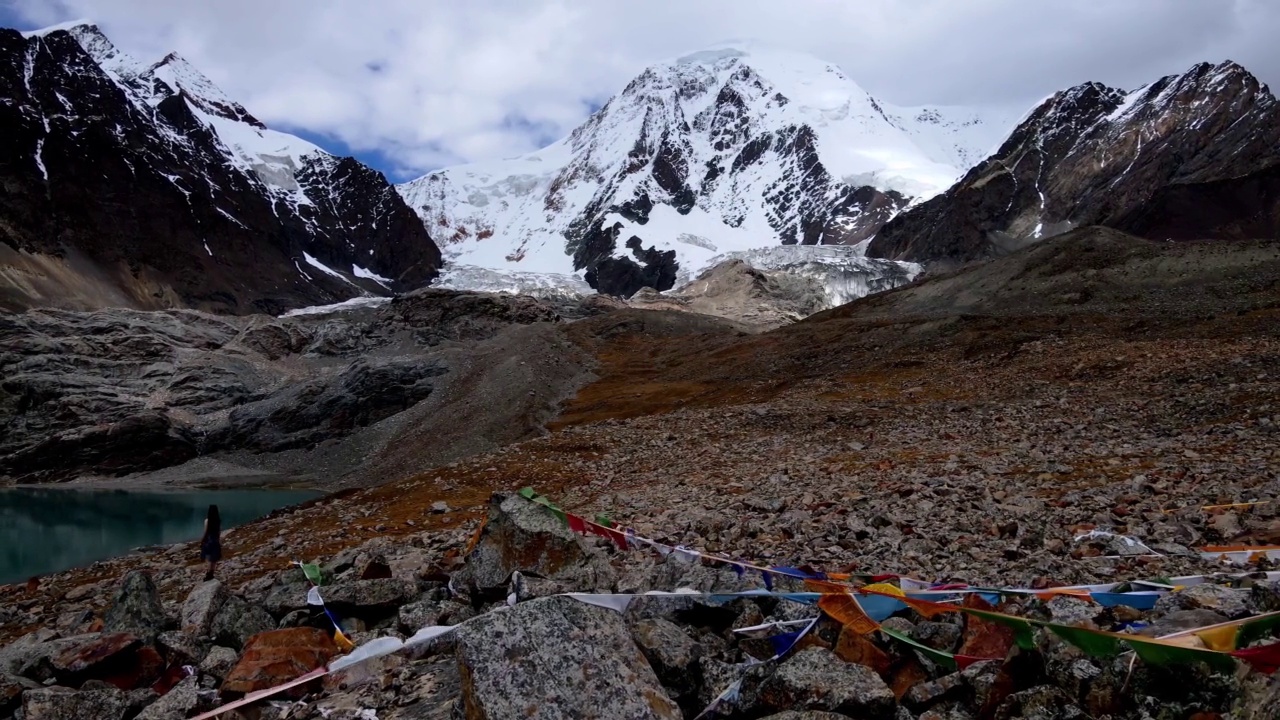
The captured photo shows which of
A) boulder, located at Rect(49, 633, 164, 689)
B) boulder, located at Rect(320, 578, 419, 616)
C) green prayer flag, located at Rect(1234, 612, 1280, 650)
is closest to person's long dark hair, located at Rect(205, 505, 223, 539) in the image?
boulder, located at Rect(49, 633, 164, 689)

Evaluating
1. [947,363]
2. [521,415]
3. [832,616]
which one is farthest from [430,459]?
[832,616]

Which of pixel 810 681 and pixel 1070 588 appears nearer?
pixel 810 681

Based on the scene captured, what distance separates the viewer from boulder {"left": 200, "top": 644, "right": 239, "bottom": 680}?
22.0 feet

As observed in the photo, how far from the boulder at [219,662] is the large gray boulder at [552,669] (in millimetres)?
3088

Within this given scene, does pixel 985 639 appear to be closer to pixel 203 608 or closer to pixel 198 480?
pixel 203 608

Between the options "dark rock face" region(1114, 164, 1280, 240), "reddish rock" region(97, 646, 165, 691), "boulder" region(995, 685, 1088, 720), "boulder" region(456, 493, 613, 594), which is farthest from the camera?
"dark rock face" region(1114, 164, 1280, 240)

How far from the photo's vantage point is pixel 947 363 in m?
36.3

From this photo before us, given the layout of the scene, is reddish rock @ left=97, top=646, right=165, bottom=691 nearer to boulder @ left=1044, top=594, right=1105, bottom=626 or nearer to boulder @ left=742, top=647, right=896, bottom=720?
boulder @ left=742, top=647, right=896, bottom=720

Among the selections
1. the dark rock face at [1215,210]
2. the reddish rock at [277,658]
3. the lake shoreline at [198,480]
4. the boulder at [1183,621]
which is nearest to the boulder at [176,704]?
the reddish rock at [277,658]

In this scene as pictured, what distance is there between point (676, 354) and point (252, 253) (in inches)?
6580

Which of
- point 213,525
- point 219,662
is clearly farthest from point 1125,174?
point 219,662

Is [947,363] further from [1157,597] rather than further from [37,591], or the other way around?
[37,591]

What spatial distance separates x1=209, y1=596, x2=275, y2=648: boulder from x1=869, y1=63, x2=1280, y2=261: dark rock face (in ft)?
371

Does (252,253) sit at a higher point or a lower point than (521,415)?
higher
